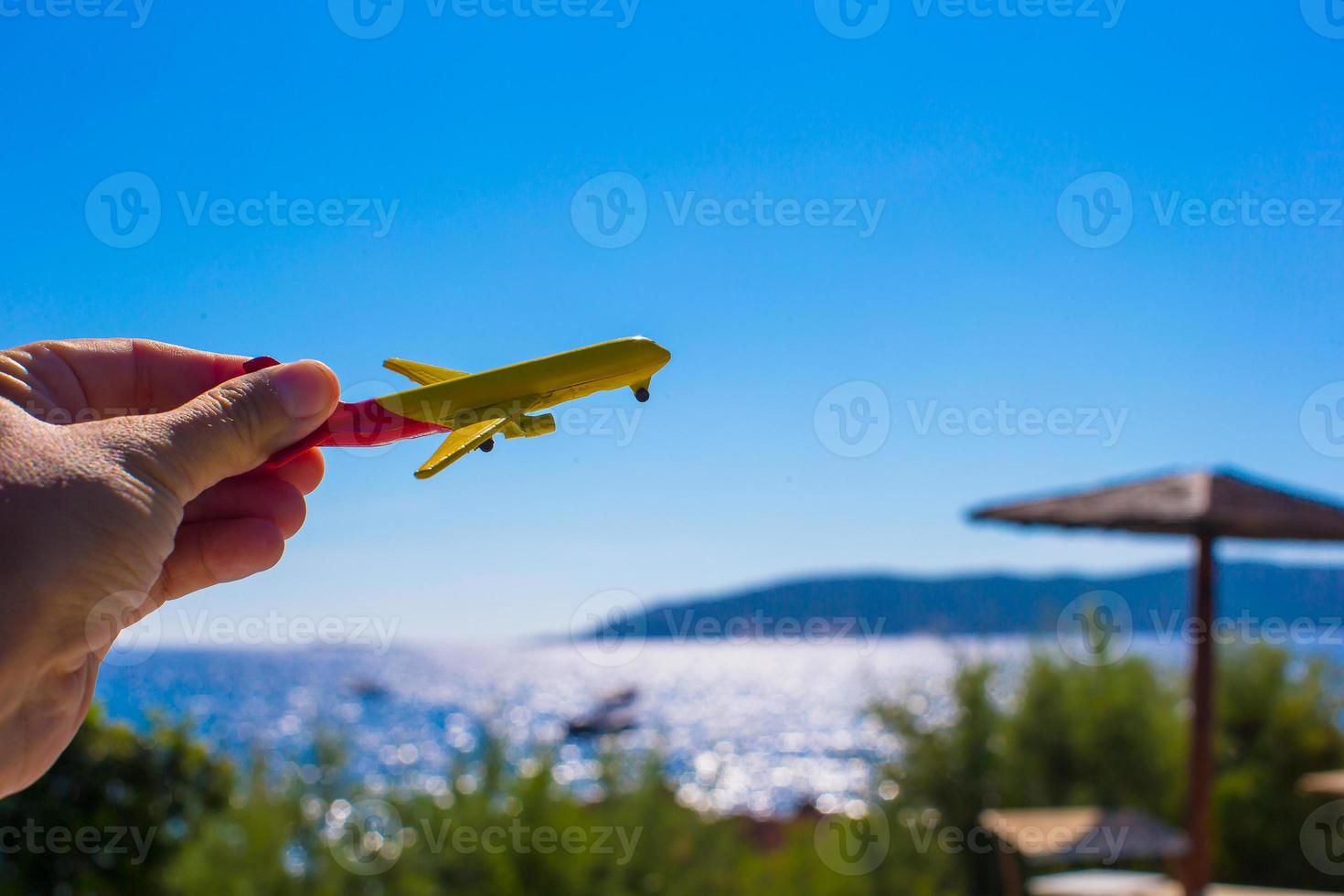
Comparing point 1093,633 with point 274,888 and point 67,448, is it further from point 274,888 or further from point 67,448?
point 67,448

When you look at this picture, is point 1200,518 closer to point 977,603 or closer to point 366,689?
point 977,603

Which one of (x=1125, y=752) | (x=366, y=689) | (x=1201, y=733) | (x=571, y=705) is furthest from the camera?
(x=366, y=689)

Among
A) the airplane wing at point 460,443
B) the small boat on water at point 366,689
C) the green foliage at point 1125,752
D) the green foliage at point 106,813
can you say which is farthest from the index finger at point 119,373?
the small boat on water at point 366,689

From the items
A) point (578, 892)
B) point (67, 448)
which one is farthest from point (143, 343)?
point (578, 892)

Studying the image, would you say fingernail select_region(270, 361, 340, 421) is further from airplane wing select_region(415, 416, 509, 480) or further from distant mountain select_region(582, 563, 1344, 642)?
distant mountain select_region(582, 563, 1344, 642)

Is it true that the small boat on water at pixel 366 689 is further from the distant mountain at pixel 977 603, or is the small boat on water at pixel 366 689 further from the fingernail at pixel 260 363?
the fingernail at pixel 260 363

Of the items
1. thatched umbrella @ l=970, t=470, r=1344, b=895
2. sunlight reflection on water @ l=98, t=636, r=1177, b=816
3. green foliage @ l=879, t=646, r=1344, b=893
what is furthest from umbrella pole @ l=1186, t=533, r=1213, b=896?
green foliage @ l=879, t=646, r=1344, b=893

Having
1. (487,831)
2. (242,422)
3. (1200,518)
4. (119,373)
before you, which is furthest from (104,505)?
(487,831)
